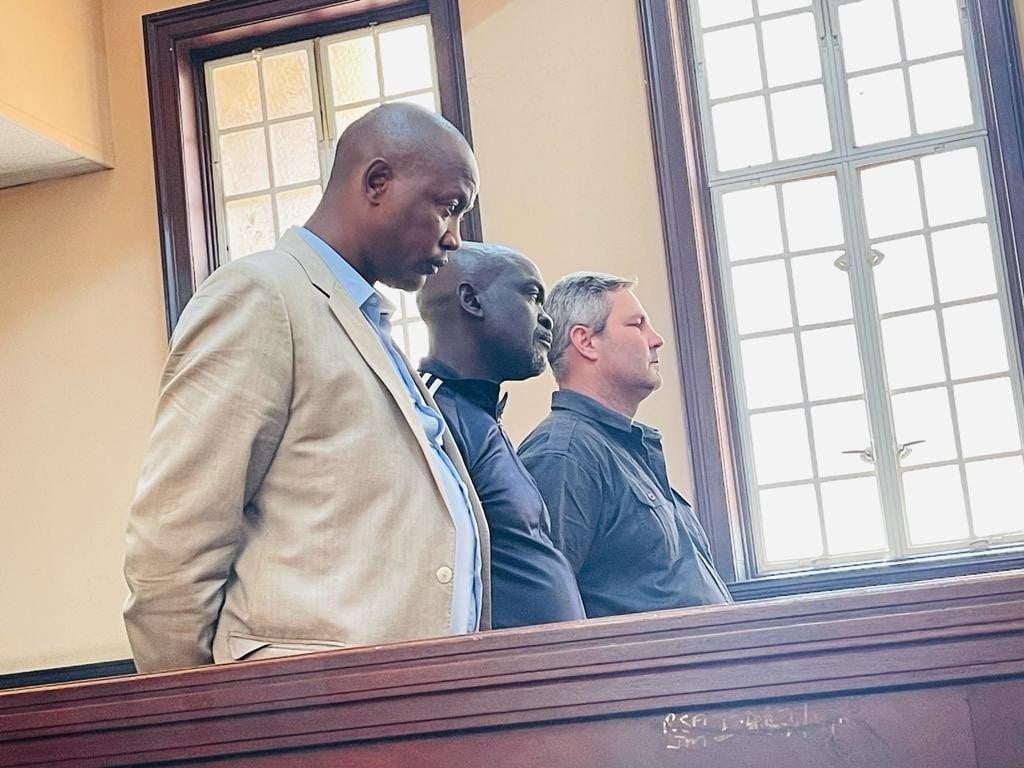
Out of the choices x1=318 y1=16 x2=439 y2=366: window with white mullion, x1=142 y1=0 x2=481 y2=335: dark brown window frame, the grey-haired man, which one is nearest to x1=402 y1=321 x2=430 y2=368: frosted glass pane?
x1=318 y1=16 x2=439 y2=366: window with white mullion

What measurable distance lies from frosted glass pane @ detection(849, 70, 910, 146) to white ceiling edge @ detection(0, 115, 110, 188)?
318 centimetres

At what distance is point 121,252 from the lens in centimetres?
629

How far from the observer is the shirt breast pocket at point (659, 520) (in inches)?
118

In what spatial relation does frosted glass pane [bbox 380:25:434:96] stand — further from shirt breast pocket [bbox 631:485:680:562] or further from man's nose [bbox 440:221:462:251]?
man's nose [bbox 440:221:462:251]

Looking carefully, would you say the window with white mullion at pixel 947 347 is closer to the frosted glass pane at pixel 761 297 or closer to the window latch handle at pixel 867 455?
the window latch handle at pixel 867 455

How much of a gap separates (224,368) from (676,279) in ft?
12.6

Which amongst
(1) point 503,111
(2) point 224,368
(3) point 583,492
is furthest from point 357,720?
(1) point 503,111

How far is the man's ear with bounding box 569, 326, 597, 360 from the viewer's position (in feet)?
11.2


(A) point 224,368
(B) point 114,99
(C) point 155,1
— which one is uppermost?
(C) point 155,1

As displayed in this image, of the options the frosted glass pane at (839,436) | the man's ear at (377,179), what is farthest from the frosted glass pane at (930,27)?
the man's ear at (377,179)

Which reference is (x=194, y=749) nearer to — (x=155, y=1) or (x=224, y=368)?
(x=224, y=368)

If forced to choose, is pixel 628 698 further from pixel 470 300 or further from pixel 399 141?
pixel 470 300

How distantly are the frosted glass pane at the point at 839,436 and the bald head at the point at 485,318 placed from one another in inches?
113

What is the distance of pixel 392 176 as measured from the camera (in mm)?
2225
